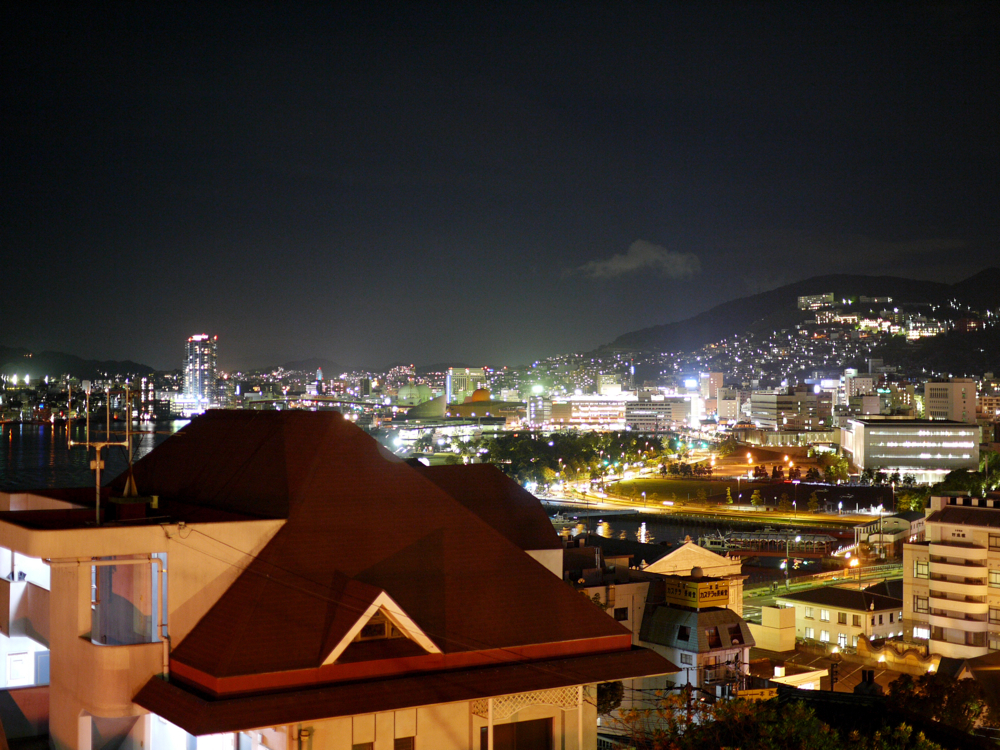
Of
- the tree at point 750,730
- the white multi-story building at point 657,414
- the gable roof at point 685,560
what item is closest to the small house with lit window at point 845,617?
the gable roof at point 685,560

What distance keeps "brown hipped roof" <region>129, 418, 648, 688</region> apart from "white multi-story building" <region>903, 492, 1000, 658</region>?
11614mm

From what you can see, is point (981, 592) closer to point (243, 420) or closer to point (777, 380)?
point (243, 420)

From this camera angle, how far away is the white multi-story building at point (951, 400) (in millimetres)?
56438

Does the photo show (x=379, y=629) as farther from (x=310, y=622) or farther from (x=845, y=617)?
(x=845, y=617)

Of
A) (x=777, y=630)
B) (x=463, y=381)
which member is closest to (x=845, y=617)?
(x=777, y=630)

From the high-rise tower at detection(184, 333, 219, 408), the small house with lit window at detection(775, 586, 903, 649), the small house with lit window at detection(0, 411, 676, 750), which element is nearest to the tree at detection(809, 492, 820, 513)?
the small house with lit window at detection(775, 586, 903, 649)

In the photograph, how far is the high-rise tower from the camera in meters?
96.6

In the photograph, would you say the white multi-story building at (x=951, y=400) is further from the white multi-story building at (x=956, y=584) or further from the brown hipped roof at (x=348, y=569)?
the brown hipped roof at (x=348, y=569)

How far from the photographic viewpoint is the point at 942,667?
37.7 feet

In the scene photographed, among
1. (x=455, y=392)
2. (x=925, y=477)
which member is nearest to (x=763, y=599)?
(x=925, y=477)

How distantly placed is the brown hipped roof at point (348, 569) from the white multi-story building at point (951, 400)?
5737cm

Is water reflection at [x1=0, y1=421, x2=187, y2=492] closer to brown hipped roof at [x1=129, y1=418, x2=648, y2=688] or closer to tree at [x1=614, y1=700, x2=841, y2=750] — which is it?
brown hipped roof at [x1=129, y1=418, x2=648, y2=688]

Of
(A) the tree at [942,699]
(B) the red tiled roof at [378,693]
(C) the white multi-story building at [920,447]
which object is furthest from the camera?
(C) the white multi-story building at [920,447]

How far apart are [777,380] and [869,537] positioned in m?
77.4
